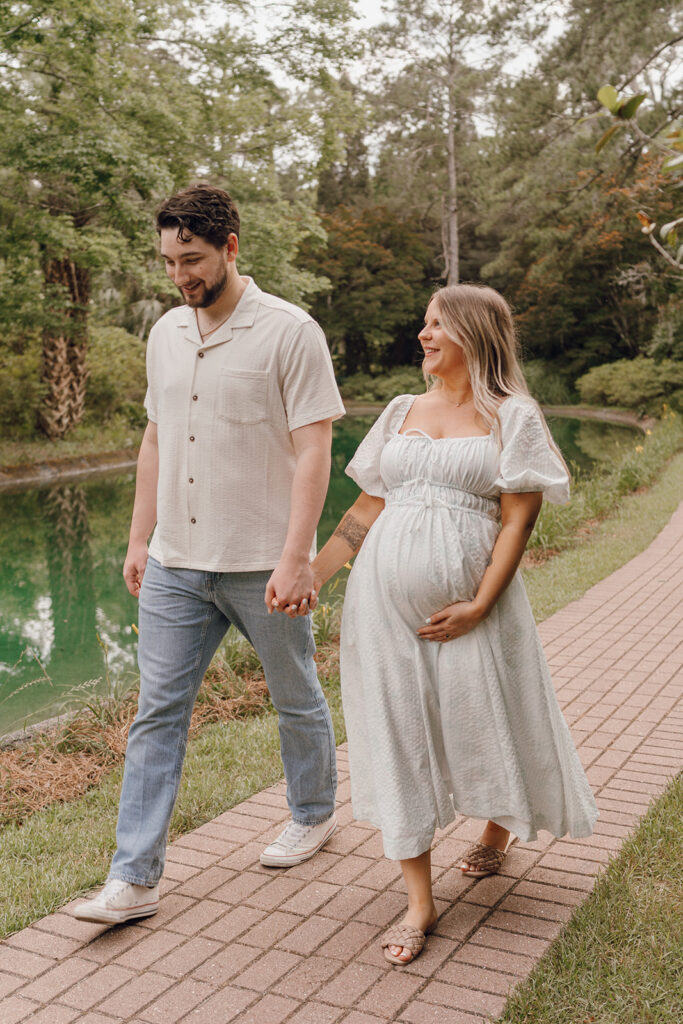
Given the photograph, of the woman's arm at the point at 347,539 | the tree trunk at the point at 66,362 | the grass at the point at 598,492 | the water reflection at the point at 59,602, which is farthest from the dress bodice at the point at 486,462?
the tree trunk at the point at 66,362

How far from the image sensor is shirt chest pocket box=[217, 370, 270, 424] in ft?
9.71

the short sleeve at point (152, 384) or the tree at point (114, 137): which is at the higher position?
the tree at point (114, 137)

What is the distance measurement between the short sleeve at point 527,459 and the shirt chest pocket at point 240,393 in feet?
2.33

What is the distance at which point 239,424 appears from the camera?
9.76ft

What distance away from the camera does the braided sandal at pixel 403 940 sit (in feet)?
8.77

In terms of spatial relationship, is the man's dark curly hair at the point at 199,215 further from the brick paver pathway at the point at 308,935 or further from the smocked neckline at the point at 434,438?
the brick paver pathway at the point at 308,935

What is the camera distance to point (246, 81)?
18.1 meters

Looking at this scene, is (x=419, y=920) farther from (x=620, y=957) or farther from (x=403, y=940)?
(x=620, y=957)

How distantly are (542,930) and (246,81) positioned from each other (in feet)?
58.3

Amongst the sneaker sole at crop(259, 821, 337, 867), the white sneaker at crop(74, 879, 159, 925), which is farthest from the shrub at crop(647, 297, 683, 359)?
the white sneaker at crop(74, 879, 159, 925)

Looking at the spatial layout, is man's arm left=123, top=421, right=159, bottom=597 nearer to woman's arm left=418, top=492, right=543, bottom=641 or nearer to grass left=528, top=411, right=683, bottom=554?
woman's arm left=418, top=492, right=543, bottom=641

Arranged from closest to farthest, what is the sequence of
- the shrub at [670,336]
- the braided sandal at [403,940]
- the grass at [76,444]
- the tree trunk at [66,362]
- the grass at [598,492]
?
the braided sandal at [403,940] → the grass at [598,492] → the grass at [76,444] → the tree trunk at [66,362] → the shrub at [670,336]

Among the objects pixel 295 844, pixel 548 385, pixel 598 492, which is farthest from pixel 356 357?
pixel 295 844

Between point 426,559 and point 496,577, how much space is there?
192 mm
